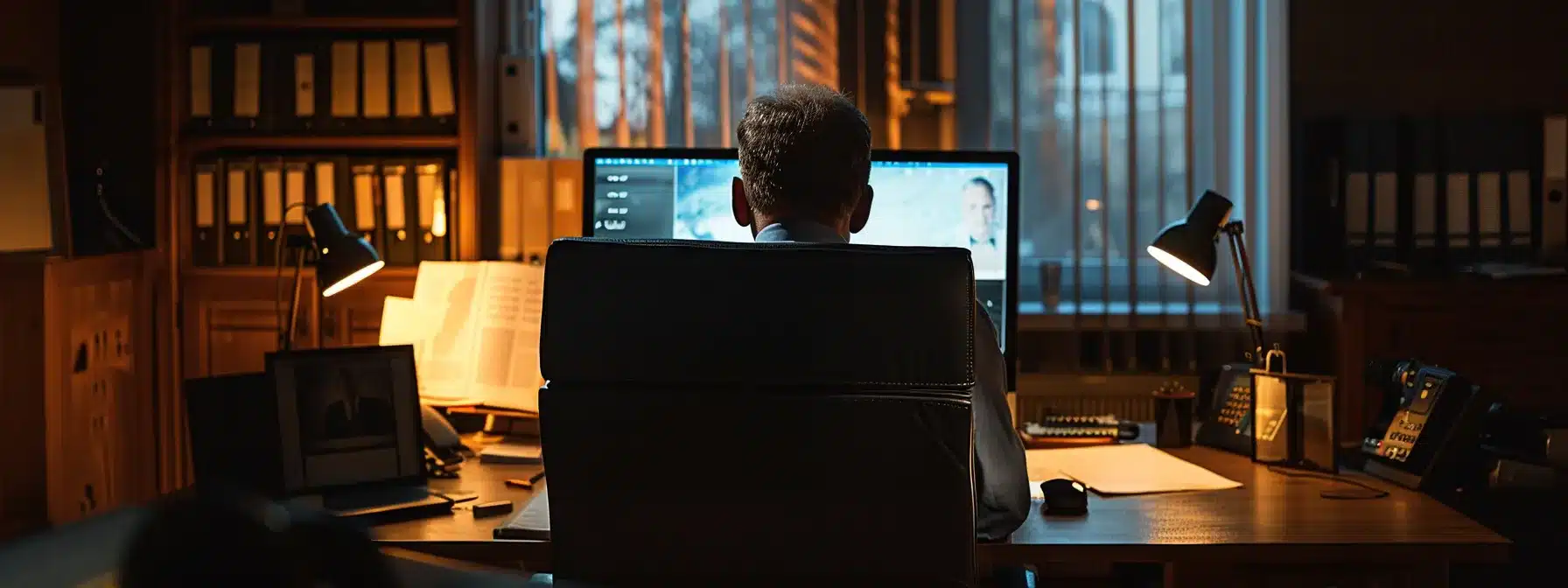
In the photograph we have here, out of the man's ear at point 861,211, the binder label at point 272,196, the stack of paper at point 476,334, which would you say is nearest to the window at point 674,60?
the binder label at point 272,196

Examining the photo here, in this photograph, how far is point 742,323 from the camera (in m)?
1.22

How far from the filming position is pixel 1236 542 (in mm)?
1694

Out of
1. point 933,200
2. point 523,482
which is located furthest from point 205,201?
point 933,200

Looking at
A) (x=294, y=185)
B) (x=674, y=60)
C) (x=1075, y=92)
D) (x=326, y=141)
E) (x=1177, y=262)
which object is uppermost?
(x=674, y=60)

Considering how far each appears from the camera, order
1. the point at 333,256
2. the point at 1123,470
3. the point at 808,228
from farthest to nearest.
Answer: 1. the point at 333,256
2. the point at 1123,470
3. the point at 808,228

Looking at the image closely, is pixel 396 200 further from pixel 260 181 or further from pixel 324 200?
pixel 260 181

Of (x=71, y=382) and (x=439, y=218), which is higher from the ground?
(x=439, y=218)

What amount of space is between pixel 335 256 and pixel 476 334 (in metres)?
0.26

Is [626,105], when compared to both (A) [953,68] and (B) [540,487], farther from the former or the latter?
(B) [540,487]

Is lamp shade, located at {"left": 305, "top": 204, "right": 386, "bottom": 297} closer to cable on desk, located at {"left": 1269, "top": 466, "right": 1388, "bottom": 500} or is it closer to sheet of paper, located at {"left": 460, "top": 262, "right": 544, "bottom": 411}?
sheet of paper, located at {"left": 460, "top": 262, "right": 544, "bottom": 411}

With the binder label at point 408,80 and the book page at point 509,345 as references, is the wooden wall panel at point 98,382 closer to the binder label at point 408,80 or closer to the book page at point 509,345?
the binder label at point 408,80

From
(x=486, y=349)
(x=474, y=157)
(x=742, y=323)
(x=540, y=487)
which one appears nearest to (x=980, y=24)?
(x=474, y=157)

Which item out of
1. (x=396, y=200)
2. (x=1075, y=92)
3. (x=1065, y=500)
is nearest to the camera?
(x=1065, y=500)

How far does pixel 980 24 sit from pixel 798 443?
9.06 feet
